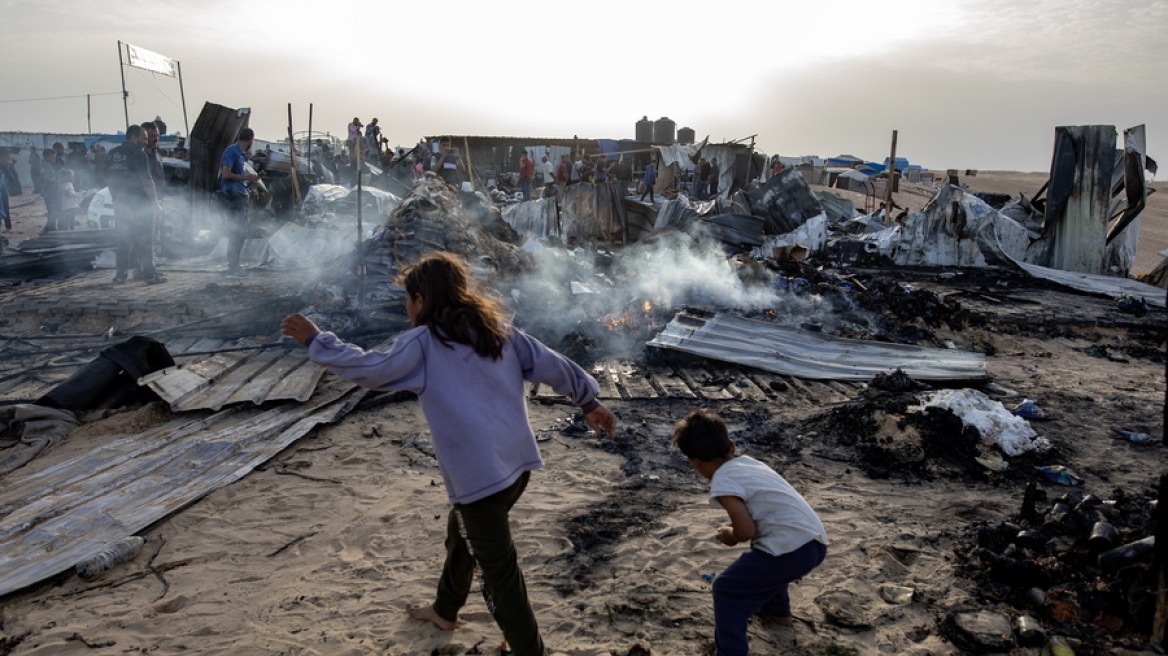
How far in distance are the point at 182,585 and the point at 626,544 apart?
2323 mm

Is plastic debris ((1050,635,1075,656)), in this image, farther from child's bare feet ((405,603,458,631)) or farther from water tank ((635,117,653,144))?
water tank ((635,117,653,144))

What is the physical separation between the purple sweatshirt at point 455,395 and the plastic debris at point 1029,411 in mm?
5491

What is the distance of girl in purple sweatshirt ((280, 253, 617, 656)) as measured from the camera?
2.32m

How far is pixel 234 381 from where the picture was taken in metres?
6.18

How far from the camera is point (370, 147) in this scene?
21125 mm

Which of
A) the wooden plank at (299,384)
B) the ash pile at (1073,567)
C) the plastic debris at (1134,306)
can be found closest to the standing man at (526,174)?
the wooden plank at (299,384)

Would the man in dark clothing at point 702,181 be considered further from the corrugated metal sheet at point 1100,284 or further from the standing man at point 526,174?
the corrugated metal sheet at point 1100,284

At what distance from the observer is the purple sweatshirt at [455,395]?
7.50 feet

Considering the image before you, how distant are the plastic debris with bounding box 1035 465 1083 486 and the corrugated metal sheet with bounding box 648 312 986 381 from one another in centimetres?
226

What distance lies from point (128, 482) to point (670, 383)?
4.80 meters

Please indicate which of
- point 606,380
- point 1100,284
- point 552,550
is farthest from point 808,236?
point 552,550

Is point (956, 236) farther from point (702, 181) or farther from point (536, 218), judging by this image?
point (702, 181)

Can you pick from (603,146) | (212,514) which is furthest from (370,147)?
(212,514)

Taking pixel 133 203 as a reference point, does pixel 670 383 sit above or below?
below
